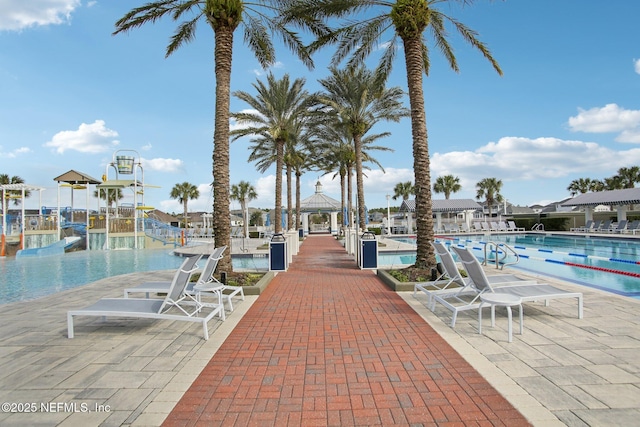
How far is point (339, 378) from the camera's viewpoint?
3287 mm

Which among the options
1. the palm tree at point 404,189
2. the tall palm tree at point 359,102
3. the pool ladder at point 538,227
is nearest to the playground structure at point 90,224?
the tall palm tree at point 359,102

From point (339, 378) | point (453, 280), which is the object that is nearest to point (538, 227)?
point (453, 280)

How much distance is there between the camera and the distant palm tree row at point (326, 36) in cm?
833

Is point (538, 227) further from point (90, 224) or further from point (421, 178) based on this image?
point (90, 224)

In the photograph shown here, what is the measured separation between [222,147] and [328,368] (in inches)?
237

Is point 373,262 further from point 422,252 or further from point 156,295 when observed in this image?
point 156,295

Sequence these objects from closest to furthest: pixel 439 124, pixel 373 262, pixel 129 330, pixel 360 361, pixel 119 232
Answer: pixel 360 361 → pixel 129 330 → pixel 373 262 → pixel 439 124 → pixel 119 232

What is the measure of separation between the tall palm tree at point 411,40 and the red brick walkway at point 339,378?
3.66m

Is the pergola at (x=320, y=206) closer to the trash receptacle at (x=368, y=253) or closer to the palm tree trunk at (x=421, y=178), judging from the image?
the trash receptacle at (x=368, y=253)

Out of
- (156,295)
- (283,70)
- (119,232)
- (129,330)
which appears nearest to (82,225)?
(119,232)

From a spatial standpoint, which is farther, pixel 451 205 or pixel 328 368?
pixel 451 205

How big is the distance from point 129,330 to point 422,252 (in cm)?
609

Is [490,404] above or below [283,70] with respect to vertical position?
below

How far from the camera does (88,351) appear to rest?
4027 mm
